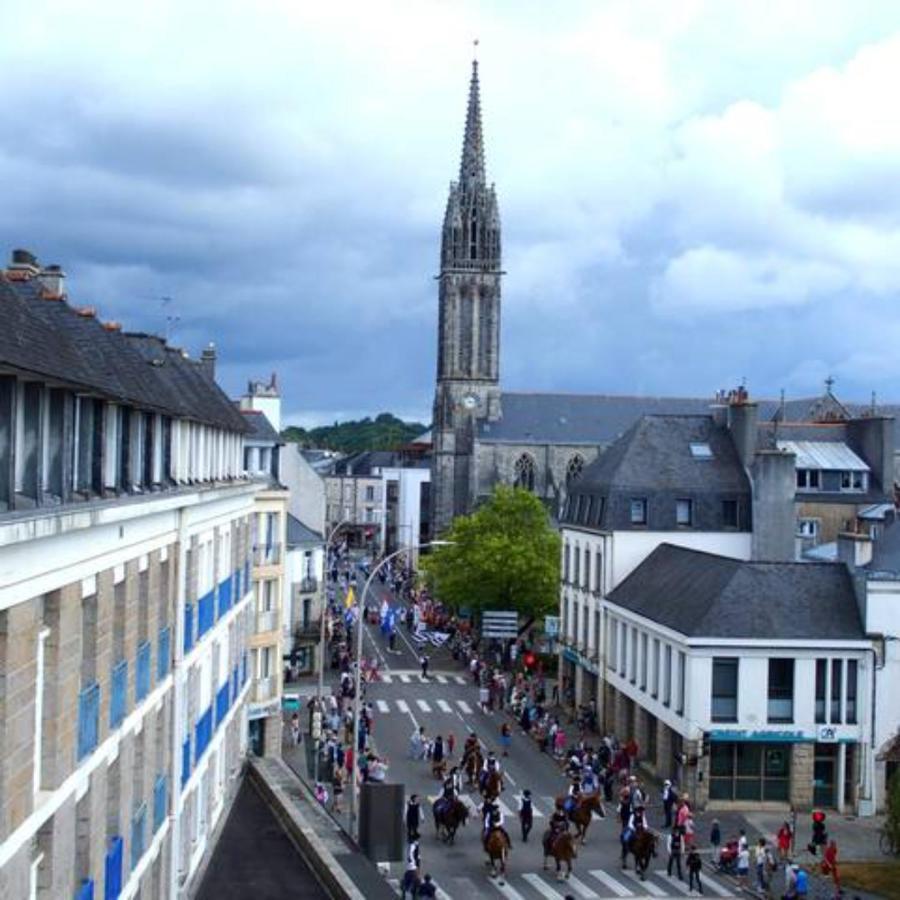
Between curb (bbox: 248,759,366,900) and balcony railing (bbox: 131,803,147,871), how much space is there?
192 inches

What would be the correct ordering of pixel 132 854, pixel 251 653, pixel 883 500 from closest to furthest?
pixel 132 854 → pixel 251 653 → pixel 883 500

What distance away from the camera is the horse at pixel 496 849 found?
32.2m

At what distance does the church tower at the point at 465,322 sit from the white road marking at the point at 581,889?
94741 mm

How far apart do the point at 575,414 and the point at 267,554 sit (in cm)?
8707

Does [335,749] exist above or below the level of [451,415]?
below

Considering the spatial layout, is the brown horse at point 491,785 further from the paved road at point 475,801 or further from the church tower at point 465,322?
the church tower at point 465,322

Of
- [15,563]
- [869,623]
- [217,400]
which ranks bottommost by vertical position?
[869,623]

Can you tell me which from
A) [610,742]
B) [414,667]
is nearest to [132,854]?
[610,742]

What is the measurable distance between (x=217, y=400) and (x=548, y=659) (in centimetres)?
4221

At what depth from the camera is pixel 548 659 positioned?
234 ft

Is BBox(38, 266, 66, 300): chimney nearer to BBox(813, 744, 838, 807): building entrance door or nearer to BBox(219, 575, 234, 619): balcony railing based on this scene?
BBox(219, 575, 234, 619): balcony railing

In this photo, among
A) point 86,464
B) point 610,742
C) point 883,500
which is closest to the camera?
point 86,464

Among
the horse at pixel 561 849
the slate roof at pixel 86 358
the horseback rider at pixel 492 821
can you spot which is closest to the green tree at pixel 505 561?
Answer: the horseback rider at pixel 492 821

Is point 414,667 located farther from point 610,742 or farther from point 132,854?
point 132,854
